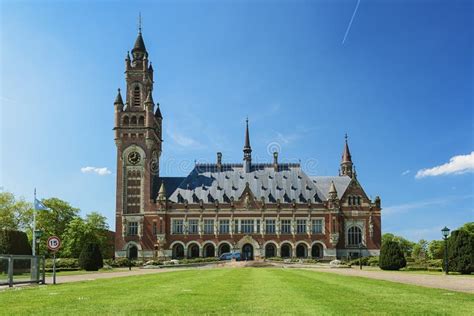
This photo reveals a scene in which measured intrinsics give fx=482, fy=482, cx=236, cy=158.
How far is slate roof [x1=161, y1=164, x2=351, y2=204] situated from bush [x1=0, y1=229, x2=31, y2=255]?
3384 cm

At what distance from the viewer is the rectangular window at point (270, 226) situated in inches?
3428

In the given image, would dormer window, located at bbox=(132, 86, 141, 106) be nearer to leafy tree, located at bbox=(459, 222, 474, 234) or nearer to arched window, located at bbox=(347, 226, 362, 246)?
arched window, located at bbox=(347, 226, 362, 246)

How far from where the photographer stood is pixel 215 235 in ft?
286

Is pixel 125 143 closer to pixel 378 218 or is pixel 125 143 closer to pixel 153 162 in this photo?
pixel 153 162

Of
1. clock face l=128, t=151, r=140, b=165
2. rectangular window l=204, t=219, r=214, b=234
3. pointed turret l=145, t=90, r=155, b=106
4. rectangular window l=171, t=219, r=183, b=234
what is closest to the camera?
rectangular window l=171, t=219, r=183, b=234

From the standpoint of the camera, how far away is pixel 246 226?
8731 centimetres

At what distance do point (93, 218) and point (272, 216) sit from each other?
37.3 m

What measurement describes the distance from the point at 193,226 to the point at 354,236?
1147 inches

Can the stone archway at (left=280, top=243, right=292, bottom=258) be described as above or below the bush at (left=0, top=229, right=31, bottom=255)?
below

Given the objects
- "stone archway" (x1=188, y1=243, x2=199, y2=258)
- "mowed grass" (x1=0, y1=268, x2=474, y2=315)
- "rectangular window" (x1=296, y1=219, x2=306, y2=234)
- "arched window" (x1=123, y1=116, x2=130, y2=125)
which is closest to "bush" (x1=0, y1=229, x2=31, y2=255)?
"stone archway" (x1=188, y1=243, x2=199, y2=258)

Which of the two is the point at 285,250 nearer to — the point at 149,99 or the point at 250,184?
the point at 250,184

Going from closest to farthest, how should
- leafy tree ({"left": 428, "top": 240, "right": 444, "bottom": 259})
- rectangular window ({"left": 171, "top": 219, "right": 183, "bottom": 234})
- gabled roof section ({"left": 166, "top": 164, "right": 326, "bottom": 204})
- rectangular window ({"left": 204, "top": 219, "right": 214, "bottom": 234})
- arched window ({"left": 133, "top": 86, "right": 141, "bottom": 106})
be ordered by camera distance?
leafy tree ({"left": 428, "top": 240, "right": 444, "bottom": 259}) < rectangular window ({"left": 171, "top": 219, "right": 183, "bottom": 234}) < rectangular window ({"left": 204, "top": 219, "right": 214, "bottom": 234}) < gabled roof section ({"left": 166, "top": 164, "right": 326, "bottom": 204}) < arched window ({"left": 133, "top": 86, "right": 141, "bottom": 106})

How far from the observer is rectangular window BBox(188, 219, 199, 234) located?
87.4 metres

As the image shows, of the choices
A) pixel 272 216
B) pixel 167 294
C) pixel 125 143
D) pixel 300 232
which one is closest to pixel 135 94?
pixel 125 143
